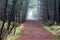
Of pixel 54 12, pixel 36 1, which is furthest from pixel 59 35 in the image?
pixel 36 1

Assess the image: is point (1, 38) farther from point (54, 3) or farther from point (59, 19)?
point (54, 3)

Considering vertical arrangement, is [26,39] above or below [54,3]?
below

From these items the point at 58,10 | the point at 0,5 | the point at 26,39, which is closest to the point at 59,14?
the point at 58,10

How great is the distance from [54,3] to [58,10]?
2381 millimetres

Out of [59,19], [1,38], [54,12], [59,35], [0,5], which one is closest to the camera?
[1,38]

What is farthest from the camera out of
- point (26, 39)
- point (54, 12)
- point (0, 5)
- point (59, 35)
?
point (54, 12)

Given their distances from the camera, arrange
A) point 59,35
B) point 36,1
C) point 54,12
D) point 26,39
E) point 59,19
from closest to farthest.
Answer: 1. point 59,35
2. point 26,39
3. point 59,19
4. point 54,12
5. point 36,1

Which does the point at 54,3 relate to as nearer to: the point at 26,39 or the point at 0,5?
the point at 0,5

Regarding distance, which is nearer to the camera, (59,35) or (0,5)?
(59,35)

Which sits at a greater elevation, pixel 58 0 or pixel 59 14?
pixel 58 0

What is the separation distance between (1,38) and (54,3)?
24.1 metres

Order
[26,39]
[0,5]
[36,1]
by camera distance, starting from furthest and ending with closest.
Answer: [36,1] < [0,5] < [26,39]

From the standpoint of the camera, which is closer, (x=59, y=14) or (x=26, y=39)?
(x=26, y=39)

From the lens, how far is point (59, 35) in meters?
11.2
